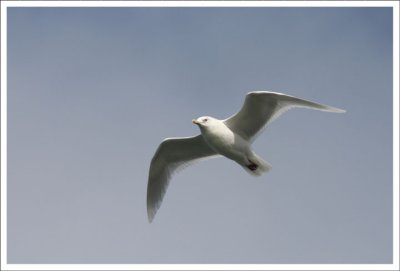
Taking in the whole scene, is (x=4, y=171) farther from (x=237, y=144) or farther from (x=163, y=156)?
(x=237, y=144)

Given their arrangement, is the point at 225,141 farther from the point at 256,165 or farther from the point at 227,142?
the point at 256,165

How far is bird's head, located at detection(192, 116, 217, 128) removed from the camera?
350 inches

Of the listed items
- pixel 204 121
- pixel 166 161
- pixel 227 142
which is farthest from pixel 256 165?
pixel 166 161

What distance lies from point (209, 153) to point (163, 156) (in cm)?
74

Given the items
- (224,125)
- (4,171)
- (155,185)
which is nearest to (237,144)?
(224,125)

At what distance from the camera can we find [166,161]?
10.1 m

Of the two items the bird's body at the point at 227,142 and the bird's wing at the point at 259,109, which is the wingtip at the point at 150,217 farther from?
the bird's wing at the point at 259,109

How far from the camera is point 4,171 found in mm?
8938

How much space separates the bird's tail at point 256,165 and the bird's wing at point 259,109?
1.09ft

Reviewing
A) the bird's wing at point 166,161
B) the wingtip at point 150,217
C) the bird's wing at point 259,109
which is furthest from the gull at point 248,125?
the wingtip at point 150,217

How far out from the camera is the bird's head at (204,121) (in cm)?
888

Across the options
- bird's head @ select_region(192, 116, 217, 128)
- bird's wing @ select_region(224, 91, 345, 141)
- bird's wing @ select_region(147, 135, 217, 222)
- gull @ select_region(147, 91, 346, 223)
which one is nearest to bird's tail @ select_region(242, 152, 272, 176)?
gull @ select_region(147, 91, 346, 223)

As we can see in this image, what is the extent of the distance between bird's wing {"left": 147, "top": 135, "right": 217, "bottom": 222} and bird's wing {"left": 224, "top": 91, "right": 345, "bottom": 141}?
2.94 feet

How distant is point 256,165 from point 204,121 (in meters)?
0.98
